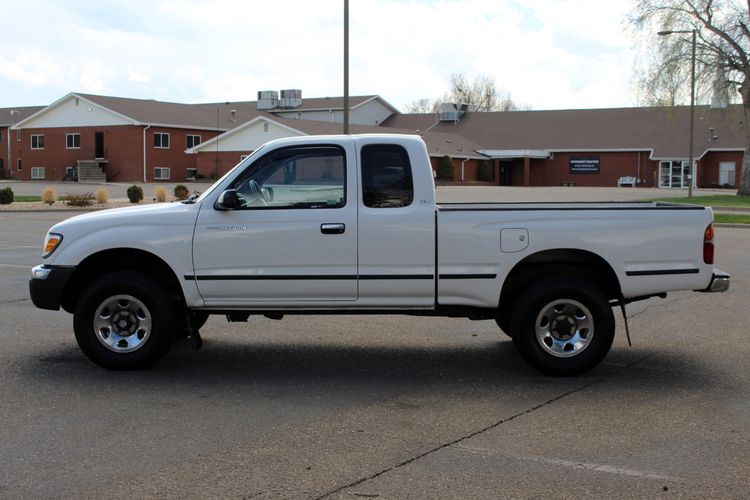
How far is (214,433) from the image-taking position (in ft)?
20.1

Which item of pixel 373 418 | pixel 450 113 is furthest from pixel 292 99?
pixel 373 418

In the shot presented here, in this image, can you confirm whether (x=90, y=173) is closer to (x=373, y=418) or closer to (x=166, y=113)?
(x=166, y=113)

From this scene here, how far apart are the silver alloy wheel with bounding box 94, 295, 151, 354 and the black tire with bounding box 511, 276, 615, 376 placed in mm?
3220

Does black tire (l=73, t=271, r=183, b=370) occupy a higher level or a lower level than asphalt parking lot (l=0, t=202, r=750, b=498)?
higher

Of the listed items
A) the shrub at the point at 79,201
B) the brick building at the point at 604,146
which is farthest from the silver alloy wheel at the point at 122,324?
the brick building at the point at 604,146

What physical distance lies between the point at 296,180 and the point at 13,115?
82355mm

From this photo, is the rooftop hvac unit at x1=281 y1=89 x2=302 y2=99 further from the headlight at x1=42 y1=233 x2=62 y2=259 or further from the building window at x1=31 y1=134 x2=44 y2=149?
the headlight at x1=42 y1=233 x2=62 y2=259

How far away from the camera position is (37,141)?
235 ft

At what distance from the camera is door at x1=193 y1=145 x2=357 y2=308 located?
25.4ft

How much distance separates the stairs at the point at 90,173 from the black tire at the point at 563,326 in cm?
6299

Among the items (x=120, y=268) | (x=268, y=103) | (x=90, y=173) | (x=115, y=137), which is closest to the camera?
(x=120, y=268)

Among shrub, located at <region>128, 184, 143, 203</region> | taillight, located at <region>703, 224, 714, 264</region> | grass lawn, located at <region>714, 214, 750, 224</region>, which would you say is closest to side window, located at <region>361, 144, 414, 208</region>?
taillight, located at <region>703, 224, 714, 264</region>

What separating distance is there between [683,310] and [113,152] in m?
60.6

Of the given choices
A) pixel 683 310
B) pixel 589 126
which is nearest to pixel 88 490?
pixel 683 310
